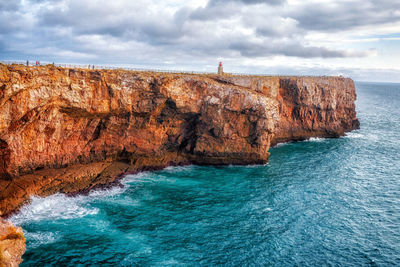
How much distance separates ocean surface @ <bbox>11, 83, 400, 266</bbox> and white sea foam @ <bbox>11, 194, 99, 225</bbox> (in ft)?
0.36

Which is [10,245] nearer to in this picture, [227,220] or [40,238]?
[40,238]

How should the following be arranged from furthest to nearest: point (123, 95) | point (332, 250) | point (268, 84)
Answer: point (268, 84) < point (123, 95) < point (332, 250)

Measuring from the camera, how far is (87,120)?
44156 mm

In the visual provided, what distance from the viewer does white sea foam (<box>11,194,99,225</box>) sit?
113 feet

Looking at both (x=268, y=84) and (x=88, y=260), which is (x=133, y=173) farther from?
(x=268, y=84)

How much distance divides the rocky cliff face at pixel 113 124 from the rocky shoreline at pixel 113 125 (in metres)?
0.13

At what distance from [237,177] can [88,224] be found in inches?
975

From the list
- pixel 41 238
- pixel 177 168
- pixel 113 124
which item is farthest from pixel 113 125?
pixel 41 238

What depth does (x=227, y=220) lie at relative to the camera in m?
35.1

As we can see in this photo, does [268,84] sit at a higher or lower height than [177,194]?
higher

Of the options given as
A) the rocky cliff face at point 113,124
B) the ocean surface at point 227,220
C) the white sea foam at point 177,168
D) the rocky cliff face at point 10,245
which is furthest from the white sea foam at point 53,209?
the white sea foam at point 177,168

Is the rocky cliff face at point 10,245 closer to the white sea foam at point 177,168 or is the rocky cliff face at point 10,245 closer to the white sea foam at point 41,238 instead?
the white sea foam at point 41,238

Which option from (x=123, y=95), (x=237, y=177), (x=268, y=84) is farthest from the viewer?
(x=268, y=84)

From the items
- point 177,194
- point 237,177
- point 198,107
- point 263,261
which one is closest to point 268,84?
point 198,107
